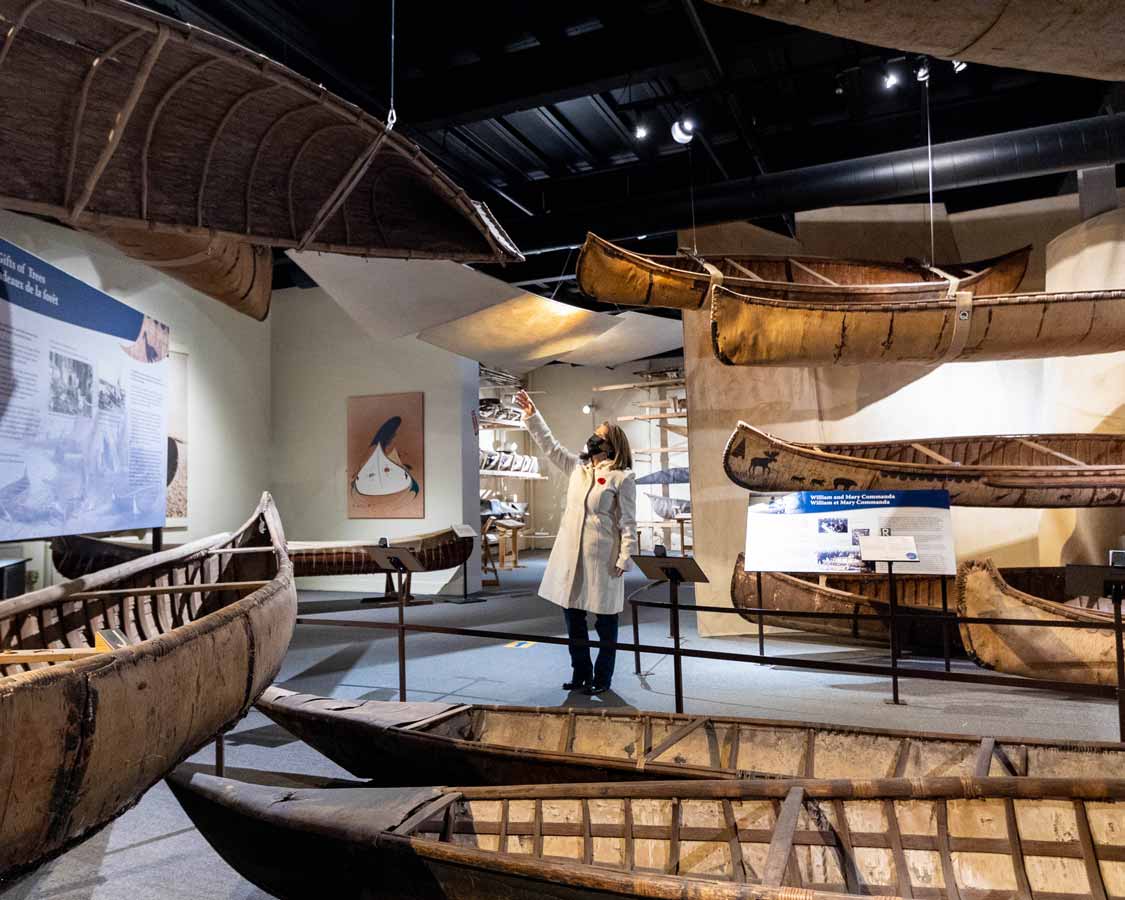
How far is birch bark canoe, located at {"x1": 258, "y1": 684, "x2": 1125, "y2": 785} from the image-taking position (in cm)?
216

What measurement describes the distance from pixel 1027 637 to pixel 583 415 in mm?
11940

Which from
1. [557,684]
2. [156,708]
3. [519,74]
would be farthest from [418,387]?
[156,708]

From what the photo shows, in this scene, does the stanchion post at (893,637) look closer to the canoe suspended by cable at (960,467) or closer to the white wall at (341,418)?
the canoe suspended by cable at (960,467)

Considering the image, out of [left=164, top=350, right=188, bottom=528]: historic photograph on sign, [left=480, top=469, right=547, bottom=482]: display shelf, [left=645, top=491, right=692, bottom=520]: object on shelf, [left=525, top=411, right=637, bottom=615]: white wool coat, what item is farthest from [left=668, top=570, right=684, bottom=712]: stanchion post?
[left=645, top=491, right=692, bottom=520]: object on shelf

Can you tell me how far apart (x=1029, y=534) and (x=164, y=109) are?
6.34 m

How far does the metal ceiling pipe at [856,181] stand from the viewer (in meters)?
4.72

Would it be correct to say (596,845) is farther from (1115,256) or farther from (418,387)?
(418,387)

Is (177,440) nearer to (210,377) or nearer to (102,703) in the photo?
(210,377)

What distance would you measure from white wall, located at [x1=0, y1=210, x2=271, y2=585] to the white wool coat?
213 inches

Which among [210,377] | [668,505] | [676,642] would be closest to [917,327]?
[676,642]

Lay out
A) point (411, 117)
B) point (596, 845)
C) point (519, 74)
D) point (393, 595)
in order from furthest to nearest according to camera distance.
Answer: point (393, 595), point (411, 117), point (519, 74), point (596, 845)

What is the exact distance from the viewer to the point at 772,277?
18.6ft

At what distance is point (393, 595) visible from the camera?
8.01m

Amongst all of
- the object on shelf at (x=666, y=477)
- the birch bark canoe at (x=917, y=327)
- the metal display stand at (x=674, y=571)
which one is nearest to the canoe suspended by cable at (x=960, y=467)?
the birch bark canoe at (x=917, y=327)
